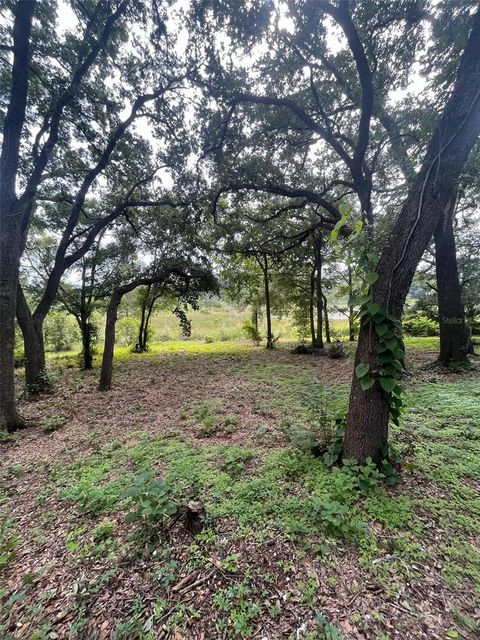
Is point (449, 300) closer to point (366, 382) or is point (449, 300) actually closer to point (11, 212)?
point (366, 382)

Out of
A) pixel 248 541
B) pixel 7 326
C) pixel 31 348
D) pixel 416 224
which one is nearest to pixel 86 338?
pixel 31 348

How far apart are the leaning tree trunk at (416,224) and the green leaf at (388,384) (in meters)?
0.11

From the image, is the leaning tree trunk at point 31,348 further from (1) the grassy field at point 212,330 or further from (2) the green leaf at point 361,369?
(1) the grassy field at point 212,330

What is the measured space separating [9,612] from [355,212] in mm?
10079

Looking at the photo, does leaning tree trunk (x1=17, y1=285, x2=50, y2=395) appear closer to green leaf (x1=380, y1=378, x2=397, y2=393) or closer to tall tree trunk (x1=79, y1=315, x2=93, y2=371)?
tall tree trunk (x1=79, y1=315, x2=93, y2=371)

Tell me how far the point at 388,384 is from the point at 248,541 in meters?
1.40

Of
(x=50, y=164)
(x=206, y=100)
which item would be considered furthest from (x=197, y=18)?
(x=50, y=164)

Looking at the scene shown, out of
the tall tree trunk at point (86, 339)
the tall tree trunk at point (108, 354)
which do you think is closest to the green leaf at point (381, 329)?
the tall tree trunk at point (108, 354)

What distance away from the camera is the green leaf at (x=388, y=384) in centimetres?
181

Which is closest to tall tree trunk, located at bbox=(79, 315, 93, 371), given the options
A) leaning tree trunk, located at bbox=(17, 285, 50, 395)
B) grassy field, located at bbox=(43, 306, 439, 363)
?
leaning tree trunk, located at bbox=(17, 285, 50, 395)

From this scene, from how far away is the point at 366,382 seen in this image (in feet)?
6.15

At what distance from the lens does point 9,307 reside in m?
3.70

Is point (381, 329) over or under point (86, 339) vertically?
over

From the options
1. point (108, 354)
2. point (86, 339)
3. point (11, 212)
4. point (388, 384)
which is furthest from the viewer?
point (86, 339)
